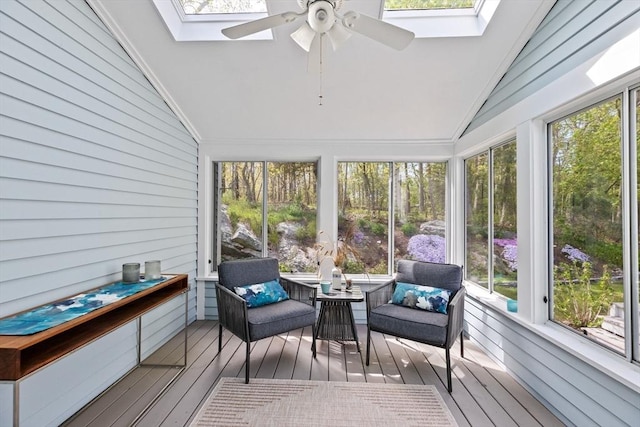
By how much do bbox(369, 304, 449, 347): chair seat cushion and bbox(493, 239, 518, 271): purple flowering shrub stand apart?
2.64 ft

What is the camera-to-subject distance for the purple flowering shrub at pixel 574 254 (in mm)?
2153

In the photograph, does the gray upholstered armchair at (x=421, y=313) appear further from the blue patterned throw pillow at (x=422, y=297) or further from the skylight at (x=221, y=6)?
the skylight at (x=221, y=6)

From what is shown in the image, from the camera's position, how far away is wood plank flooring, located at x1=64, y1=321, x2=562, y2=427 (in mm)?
2156

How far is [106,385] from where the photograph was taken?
2.45 metres

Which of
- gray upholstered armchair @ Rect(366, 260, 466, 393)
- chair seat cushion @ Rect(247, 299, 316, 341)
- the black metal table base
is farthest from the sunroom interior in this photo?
chair seat cushion @ Rect(247, 299, 316, 341)

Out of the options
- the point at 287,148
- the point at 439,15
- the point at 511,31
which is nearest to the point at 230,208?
the point at 287,148

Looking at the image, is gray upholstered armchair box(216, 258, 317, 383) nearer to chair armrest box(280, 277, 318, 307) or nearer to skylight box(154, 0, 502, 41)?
chair armrest box(280, 277, 318, 307)

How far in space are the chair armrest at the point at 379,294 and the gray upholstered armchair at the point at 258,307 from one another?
550 millimetres

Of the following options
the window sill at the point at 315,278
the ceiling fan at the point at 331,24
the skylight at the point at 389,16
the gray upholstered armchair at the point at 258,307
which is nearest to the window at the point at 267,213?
the window sill at the point at 315,278

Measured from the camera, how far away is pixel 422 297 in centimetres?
300

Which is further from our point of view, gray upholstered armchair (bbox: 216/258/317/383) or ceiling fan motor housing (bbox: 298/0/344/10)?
gray upholstered armchair (bbox: 216/258/317/383)

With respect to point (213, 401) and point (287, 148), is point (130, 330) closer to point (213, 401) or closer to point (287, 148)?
point (213, 401)

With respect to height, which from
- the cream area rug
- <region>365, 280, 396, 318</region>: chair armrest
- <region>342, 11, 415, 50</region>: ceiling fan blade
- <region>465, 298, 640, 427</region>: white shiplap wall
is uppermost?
<region>342, 11, 415, 50</region>: ceiling fan blade

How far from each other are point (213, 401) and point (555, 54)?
3.59m
